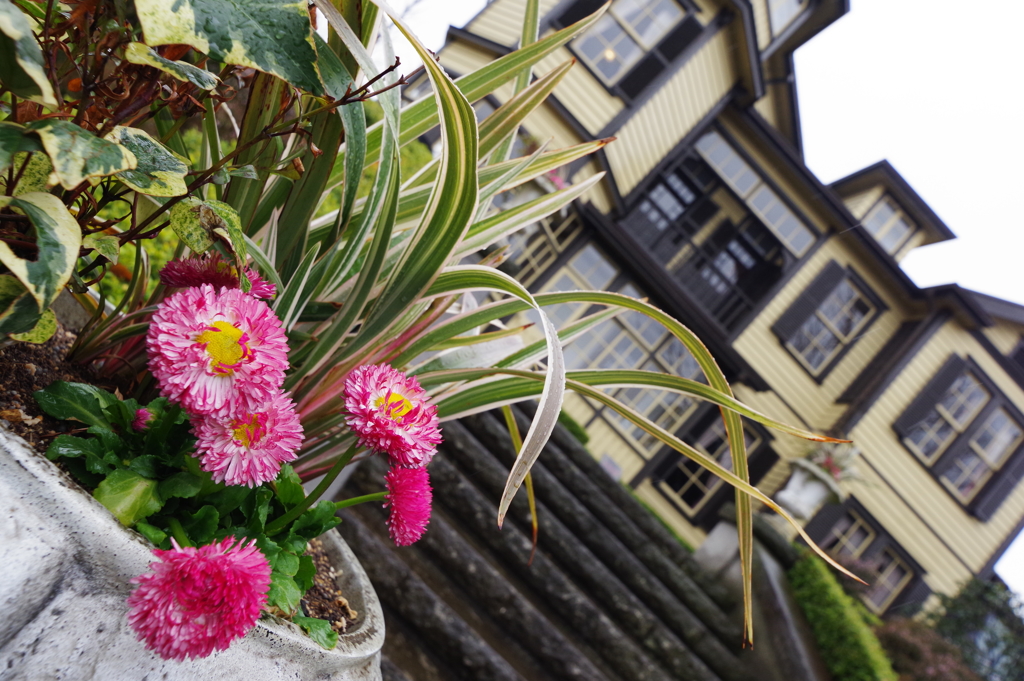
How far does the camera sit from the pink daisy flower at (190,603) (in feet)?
1.24

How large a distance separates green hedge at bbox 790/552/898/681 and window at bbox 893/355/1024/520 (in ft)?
19.4

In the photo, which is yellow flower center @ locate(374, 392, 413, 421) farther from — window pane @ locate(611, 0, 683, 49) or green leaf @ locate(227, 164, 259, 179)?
window pane @ locate(611, 0, 683, 49)

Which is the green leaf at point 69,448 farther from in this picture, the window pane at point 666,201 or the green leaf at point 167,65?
the window pane at point 666,201

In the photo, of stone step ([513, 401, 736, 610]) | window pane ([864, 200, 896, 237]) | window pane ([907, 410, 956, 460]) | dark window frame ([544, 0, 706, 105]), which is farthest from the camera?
window pane ([864, 200, 896, 237])

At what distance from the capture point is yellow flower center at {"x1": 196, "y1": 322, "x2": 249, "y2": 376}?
0.43 meters

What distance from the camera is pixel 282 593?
22.0 inches

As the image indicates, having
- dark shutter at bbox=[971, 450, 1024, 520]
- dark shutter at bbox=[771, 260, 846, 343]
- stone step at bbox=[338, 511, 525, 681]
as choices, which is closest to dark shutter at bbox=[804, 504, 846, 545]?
dark shutter at bbox=[971, 450, 1024, 520]

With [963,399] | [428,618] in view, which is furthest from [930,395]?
[428,618]

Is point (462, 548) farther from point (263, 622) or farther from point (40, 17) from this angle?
point (40, 17)

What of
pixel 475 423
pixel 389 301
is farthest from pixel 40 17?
pixel 475 423

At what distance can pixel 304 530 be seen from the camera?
2.18 ft

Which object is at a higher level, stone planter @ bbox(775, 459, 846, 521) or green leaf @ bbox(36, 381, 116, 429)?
stone planter @ bbox(775, 459, 846, 521)

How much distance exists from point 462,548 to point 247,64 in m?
1.78

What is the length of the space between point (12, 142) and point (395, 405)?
326 mm
